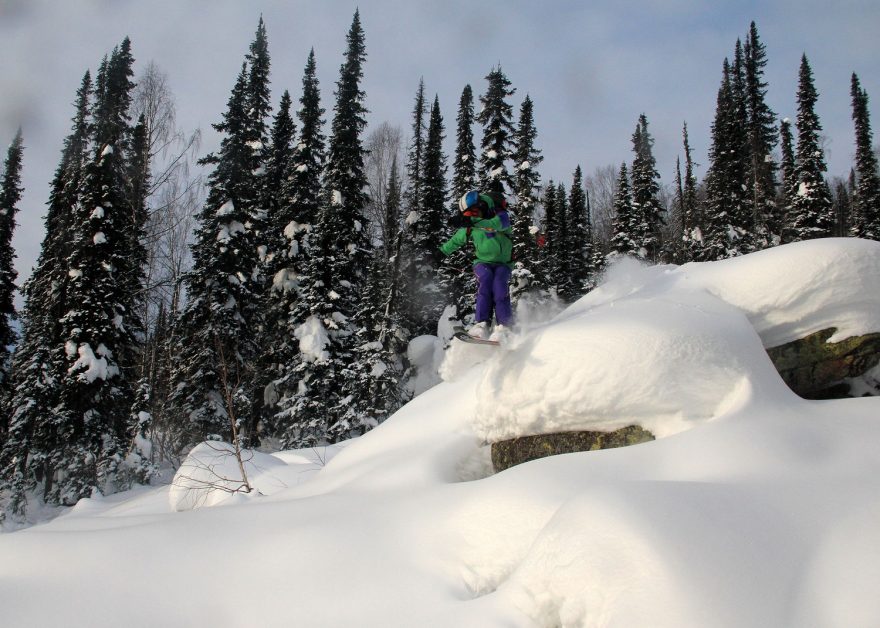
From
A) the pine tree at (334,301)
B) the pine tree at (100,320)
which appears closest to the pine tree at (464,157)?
the pine tree at (334,301)

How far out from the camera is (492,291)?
22.3 feet

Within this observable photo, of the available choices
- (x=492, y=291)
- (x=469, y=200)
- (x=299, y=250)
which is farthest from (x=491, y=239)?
(x=299, y=250)

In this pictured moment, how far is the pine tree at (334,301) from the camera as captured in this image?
18891mm

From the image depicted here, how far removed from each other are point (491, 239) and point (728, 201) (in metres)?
31.9

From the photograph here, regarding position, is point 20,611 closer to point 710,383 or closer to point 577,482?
point 577,482

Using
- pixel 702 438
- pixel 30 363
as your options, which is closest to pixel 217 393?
pixel 30 363

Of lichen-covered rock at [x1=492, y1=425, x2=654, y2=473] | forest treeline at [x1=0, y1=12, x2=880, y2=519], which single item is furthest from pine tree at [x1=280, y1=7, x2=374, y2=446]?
lichen-covered rock at [x1=492, y1=425, x2=654, y2=473]

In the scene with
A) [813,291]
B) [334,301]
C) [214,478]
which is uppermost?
[334,301]

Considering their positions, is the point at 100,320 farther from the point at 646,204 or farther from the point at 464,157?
the point at 646,204

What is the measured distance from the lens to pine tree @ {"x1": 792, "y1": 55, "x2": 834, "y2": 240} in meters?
30.9

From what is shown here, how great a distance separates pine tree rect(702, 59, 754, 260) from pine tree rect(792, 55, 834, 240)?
283 cm

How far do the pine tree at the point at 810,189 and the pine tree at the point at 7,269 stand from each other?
149ft

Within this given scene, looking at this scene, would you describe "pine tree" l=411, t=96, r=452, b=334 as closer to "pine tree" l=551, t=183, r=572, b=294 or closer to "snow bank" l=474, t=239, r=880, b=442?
"pine tree" l=551, t=183, r=572, b=294

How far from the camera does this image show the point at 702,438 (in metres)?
3.79
